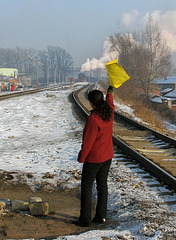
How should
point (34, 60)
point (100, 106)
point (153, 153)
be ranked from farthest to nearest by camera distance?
1. point (34, 60)
2. point (153, 153)
3. point (100, 106)

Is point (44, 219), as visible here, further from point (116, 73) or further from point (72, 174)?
point (116, 73)

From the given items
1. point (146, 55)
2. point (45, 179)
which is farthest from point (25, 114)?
point (146, 55)

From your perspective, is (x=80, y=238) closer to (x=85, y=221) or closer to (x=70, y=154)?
(x=85, y=221)

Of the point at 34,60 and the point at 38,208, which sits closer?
the point at 38,208

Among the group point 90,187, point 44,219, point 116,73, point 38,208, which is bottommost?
point 44,219

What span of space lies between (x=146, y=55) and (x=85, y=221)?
133ft

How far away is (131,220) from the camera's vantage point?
3426mm

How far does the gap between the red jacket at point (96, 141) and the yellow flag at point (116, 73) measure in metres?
0.81

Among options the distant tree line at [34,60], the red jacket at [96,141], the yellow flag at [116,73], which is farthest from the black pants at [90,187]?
the distant tree line at [34,60]

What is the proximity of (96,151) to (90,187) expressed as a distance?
53cm

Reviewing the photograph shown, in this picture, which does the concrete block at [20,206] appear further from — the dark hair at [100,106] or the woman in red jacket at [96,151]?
the dark hair at [100,106]

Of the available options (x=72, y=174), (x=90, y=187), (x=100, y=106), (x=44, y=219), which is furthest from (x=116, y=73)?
(x=72, y=174)

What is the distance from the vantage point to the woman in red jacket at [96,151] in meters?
3.32

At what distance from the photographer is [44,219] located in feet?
11.9
